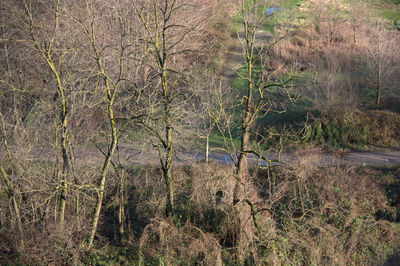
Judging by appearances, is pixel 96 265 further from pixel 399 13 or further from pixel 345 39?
pixel 399 13

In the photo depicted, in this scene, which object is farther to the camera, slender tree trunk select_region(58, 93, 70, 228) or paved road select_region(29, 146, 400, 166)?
paved road select_region(29, 146, 400, 166)

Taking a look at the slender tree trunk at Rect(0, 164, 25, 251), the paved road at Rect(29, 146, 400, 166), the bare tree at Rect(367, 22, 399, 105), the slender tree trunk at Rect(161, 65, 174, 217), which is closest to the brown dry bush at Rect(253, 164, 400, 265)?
the paved road at Rect(29, 146, 400, 166)

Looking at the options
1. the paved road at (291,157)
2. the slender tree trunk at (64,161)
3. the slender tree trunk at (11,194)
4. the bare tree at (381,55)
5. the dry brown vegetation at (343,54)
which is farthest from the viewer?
the bare tree at (381,55)

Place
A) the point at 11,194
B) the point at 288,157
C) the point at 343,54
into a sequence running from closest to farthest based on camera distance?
the point at 11,194, the point at 288,157, the point at 343,54

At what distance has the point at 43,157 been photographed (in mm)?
13836

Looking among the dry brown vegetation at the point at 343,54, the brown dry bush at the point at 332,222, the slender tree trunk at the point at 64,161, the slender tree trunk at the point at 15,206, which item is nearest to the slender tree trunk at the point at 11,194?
the slender tree trunk at the point at 15,206

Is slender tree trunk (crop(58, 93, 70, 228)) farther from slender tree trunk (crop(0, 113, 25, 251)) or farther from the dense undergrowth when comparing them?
slender tree trunk (crop(0, 113, 25, 251))

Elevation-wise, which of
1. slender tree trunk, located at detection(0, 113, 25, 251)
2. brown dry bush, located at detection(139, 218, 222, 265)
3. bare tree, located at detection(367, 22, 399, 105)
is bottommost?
brown dry bush, located at detection(139, 218, 222, 265)

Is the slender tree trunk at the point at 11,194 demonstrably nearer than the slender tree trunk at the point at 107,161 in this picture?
No

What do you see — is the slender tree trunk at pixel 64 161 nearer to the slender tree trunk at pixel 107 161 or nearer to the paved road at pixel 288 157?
the slender tree trunk at pixel 107 161

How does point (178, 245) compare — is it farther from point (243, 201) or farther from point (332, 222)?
point (332, 222)

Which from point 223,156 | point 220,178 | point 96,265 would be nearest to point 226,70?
point 223,156

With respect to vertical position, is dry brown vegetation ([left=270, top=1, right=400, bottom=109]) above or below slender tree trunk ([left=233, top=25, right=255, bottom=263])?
above

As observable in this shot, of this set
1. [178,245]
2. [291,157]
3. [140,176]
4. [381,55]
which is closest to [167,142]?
[178,245]
